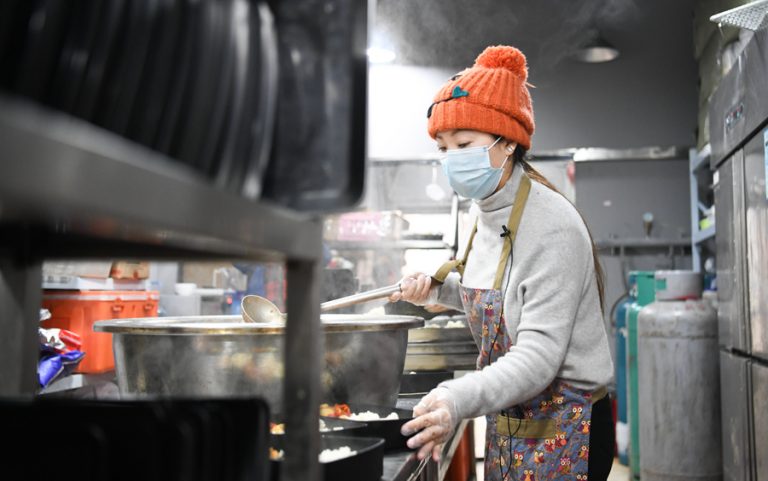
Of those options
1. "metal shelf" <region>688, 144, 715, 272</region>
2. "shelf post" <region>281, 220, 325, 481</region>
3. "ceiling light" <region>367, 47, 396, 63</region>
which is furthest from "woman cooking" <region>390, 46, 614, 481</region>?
"ceiling light" <region>367, 47, 396, 63</region>

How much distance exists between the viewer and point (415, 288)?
202 cm

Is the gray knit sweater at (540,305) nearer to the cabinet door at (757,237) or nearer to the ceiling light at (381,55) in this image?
the cabinet door at (757,237)

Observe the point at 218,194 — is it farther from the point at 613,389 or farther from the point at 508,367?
the point at 613,389

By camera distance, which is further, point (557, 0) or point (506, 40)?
point (506, 40)

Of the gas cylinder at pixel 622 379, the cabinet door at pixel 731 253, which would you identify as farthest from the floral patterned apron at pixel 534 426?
the gas cylinder at pixel 622 379

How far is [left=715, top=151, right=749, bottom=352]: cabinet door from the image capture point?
2.81 m

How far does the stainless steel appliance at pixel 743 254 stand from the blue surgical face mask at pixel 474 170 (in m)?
1.25

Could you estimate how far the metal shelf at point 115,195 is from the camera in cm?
34

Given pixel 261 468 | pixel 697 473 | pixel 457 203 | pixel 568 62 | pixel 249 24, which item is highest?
pixel 568 62

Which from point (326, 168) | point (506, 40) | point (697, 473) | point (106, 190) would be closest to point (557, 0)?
point (506, 40)

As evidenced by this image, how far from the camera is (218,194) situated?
521mm

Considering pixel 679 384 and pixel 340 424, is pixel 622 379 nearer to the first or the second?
pixel 679 384

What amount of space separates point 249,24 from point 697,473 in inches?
150

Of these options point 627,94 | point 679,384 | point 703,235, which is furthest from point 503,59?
point 627,94
